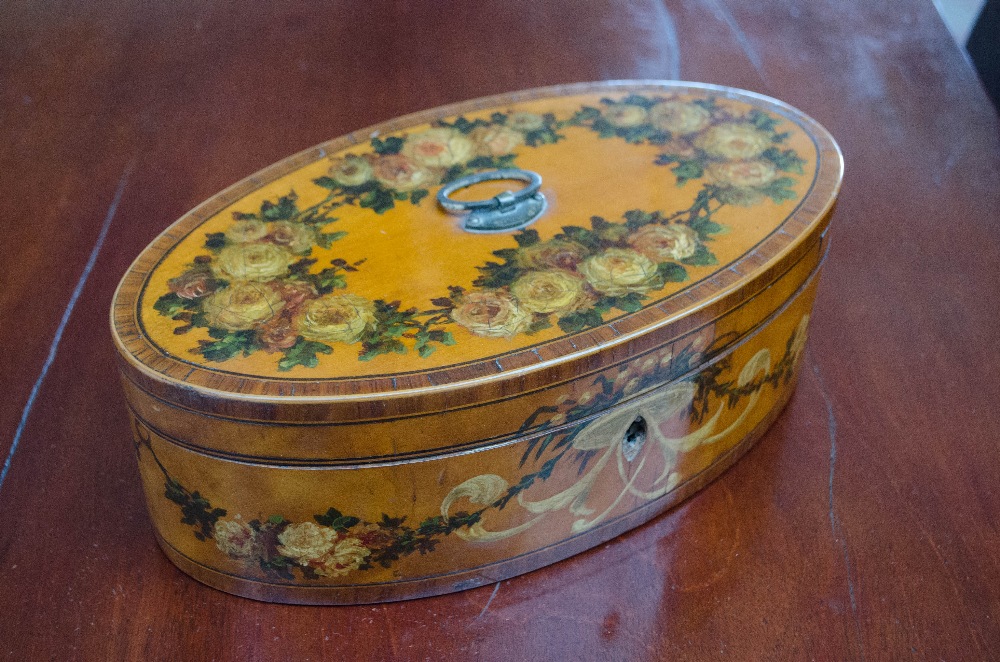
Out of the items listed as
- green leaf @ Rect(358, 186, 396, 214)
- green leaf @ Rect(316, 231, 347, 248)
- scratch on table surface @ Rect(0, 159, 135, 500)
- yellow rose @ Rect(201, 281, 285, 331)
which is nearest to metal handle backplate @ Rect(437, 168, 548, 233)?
green leaf @ Rect(358, 186, 396, 214)

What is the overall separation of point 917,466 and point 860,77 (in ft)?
5.27

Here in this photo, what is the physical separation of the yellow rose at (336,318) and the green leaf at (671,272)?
1.68ft

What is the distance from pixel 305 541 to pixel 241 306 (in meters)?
0.42

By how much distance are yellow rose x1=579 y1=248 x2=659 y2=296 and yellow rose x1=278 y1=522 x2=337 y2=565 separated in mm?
626

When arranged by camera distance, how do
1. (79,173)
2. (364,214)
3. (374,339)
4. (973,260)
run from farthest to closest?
(79,173)
(973,260)
(364,214)
(374,339)

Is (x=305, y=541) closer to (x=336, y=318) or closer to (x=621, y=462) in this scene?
(x=336, y=318)

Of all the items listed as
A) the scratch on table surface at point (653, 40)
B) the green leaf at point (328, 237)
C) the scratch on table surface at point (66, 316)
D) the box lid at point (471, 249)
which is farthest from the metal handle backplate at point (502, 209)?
the scratch on table surface at point (653, 40)

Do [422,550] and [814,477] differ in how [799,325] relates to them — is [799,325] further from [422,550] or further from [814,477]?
[422,550]

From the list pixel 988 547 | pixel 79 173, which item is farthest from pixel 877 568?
pixel 79 173

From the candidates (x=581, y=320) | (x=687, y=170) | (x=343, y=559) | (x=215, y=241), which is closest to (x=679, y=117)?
(x=687, y=170)

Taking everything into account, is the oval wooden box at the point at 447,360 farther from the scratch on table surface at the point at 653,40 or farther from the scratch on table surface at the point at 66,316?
the scratch on table surface at the point at 653,40

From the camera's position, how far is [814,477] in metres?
2.26

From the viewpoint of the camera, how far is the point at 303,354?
1.82m

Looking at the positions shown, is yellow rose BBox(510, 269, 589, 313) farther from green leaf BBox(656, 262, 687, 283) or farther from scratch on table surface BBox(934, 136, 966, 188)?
scratch on table surface BBox(934, 136, 966, 188)
